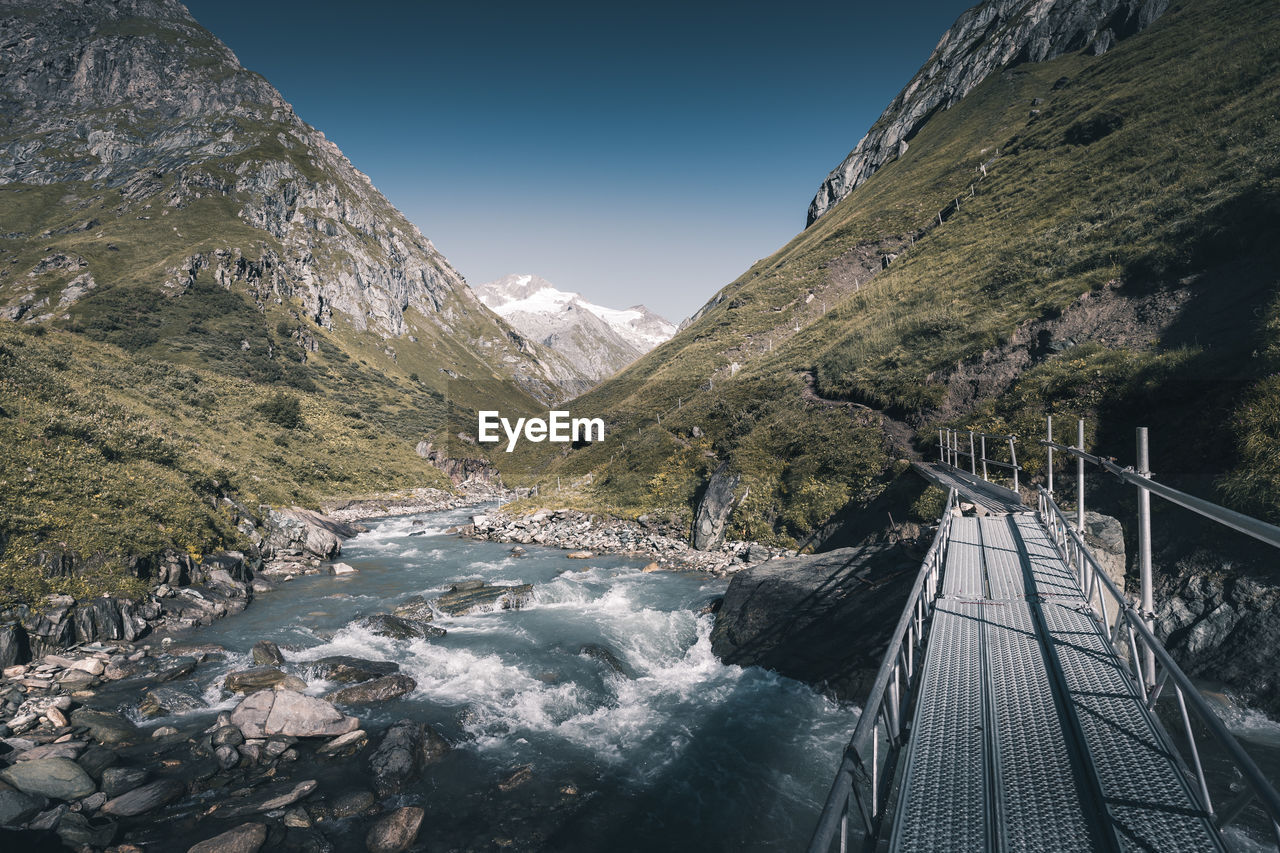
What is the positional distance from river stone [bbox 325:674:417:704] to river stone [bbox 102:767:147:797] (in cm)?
375

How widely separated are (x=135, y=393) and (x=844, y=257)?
7857 centimetres

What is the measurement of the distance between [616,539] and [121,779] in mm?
23571

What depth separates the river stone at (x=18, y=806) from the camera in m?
8.30

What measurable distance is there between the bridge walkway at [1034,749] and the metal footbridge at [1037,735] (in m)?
0.01

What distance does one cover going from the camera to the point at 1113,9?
7738cm

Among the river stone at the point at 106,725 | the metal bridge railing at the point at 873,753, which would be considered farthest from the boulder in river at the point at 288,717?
the metal bridge railing at the point at 873,753

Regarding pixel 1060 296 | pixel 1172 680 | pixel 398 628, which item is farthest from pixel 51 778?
pixel 1060 296

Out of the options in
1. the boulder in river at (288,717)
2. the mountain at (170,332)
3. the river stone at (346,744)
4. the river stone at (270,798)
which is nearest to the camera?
the river stone at (270,798)

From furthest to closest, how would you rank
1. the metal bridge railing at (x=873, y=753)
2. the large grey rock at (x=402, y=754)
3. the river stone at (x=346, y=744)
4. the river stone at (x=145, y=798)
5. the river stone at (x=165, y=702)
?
the river stone at (x=165, y=702) < the river stone at (x=346, y=744) < the large grey rock at (x=402, y=754) < the river stone at (x=145, y=798) < the metal bridge railing at (x=873, y=753)

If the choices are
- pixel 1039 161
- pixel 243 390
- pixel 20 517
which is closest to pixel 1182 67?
pixel 1039 161

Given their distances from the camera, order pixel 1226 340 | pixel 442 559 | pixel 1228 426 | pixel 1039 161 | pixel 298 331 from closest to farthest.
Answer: pixel 1228 426
pixel 1226 340
pixel 442 559
pixel 1039 161
pixel 298 331

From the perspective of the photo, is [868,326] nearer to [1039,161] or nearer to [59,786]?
[1039,161]

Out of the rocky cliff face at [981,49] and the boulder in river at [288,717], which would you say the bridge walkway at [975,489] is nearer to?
the boulder in river at [288,717]

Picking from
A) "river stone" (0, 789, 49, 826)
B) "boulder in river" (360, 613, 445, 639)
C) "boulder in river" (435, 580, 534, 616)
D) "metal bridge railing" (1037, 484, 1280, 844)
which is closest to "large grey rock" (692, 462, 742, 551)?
"boulder in river" (435, 580, 534, 616)
